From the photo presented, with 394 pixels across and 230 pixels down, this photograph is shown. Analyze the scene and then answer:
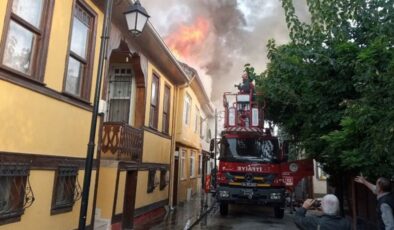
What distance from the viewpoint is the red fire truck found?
14.0 m

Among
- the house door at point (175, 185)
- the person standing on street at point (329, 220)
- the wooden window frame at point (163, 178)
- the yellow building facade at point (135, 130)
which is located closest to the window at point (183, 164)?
the house door at point (175, 185)

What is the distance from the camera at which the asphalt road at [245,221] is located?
1277cm

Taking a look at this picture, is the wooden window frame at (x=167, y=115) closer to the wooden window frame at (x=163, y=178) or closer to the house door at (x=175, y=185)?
the wooden window frame at (x=163, y=178)

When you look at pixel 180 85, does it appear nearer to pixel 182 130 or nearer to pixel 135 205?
pixel 182 130

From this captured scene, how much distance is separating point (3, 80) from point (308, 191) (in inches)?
810

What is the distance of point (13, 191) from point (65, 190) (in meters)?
1.66

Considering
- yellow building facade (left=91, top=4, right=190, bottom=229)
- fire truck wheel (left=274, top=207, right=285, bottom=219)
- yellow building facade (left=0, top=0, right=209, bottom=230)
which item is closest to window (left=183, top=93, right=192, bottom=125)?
yellow building facade (left=91, top=4, right=190, bottom=229)

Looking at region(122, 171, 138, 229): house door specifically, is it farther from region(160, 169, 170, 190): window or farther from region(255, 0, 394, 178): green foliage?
region(255, 0, 394, 178): green foliage

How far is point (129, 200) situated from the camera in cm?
1159

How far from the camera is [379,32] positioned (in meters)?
6.73

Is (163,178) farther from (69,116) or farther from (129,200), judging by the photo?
(69,116)

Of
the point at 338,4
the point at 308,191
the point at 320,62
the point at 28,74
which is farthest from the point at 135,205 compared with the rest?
the point at 308,191

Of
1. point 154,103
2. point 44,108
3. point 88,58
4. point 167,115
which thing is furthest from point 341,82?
point 167,115

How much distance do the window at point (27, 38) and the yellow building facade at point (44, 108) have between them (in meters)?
0.02
